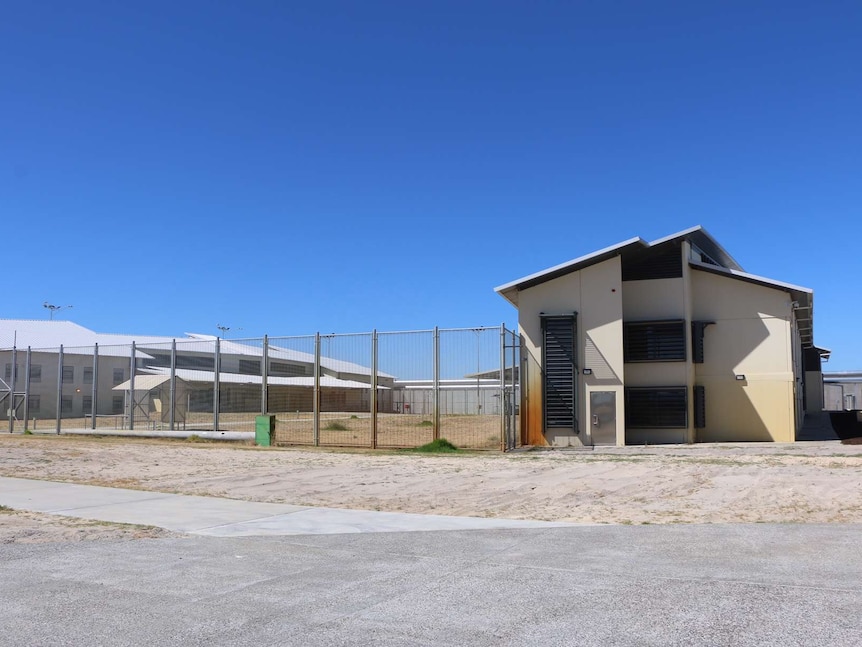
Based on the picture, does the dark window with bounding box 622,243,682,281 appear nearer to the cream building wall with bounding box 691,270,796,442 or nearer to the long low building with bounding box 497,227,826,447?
the long low building with bounding box 497,227,826,447

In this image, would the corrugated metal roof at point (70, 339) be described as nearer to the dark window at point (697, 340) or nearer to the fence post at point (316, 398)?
the fence post at point (316, 398)

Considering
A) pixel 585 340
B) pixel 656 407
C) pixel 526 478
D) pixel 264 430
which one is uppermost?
pixel 585 340

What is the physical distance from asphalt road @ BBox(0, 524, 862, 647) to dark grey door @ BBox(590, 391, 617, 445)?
14.3m

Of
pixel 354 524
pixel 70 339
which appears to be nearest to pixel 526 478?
pixel 354 524

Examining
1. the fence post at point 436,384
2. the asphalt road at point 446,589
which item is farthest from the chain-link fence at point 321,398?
the asphalt road at point 446,589

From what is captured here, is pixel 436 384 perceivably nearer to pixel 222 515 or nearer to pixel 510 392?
pixel 510 392

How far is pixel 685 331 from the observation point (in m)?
24.3

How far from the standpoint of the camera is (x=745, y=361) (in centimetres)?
2500

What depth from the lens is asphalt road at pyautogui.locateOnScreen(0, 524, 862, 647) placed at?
5.03m

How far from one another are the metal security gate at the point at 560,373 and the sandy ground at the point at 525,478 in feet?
6.31

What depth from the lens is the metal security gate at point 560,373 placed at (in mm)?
23250

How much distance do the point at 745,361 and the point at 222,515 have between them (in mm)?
19645

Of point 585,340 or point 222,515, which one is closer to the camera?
point 222,515

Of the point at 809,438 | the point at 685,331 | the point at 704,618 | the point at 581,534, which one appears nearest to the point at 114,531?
the point at 581,534
